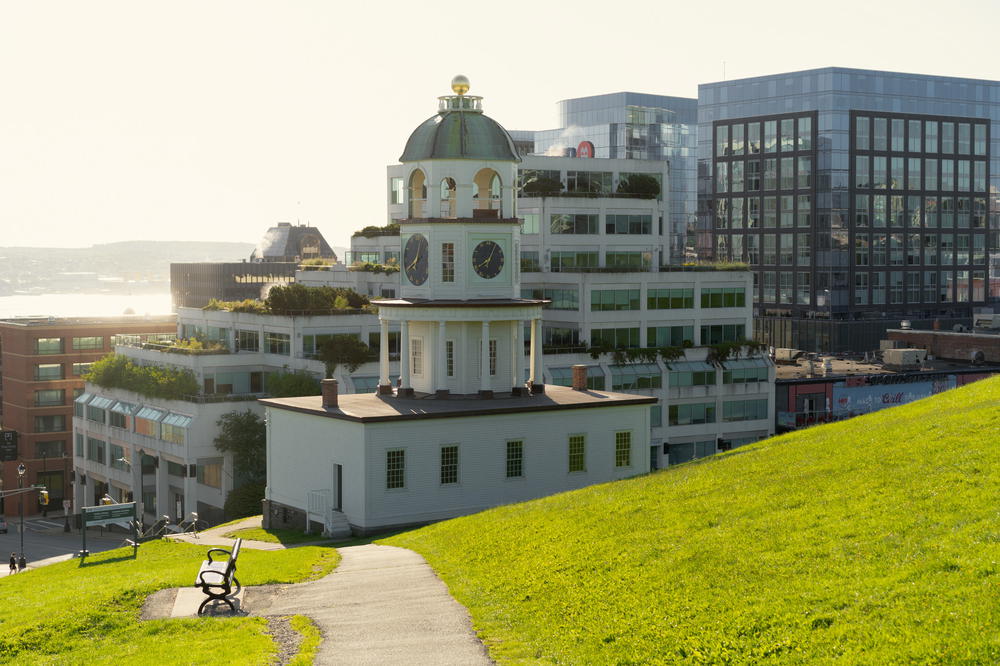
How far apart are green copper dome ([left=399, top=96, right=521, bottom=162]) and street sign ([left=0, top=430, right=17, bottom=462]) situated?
92.8m

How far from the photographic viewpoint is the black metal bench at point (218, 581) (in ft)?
96.5

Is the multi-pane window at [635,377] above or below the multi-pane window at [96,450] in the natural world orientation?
above

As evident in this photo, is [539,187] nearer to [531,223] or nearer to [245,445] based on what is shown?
[531,223]

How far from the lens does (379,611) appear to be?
28.6m

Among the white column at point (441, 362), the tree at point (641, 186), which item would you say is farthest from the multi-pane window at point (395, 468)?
the tree at point (641, 186)

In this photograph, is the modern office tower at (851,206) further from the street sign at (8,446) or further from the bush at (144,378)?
the street sign at (8,446)

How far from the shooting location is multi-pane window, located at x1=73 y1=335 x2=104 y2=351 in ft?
477

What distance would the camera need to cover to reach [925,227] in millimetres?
175750

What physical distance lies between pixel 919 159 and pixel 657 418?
9011 centimetres

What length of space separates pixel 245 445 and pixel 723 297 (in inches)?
1727

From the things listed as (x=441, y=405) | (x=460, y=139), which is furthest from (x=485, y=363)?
(x=460, y=139)

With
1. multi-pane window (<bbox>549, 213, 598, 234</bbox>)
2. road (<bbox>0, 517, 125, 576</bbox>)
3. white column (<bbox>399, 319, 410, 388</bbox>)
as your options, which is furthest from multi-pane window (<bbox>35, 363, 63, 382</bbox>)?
white column (<bbox>399, 319, 410, 388</bbox>)

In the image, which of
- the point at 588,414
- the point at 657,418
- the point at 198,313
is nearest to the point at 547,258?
the point at 657,418

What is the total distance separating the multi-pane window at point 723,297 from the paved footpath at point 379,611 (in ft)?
247
